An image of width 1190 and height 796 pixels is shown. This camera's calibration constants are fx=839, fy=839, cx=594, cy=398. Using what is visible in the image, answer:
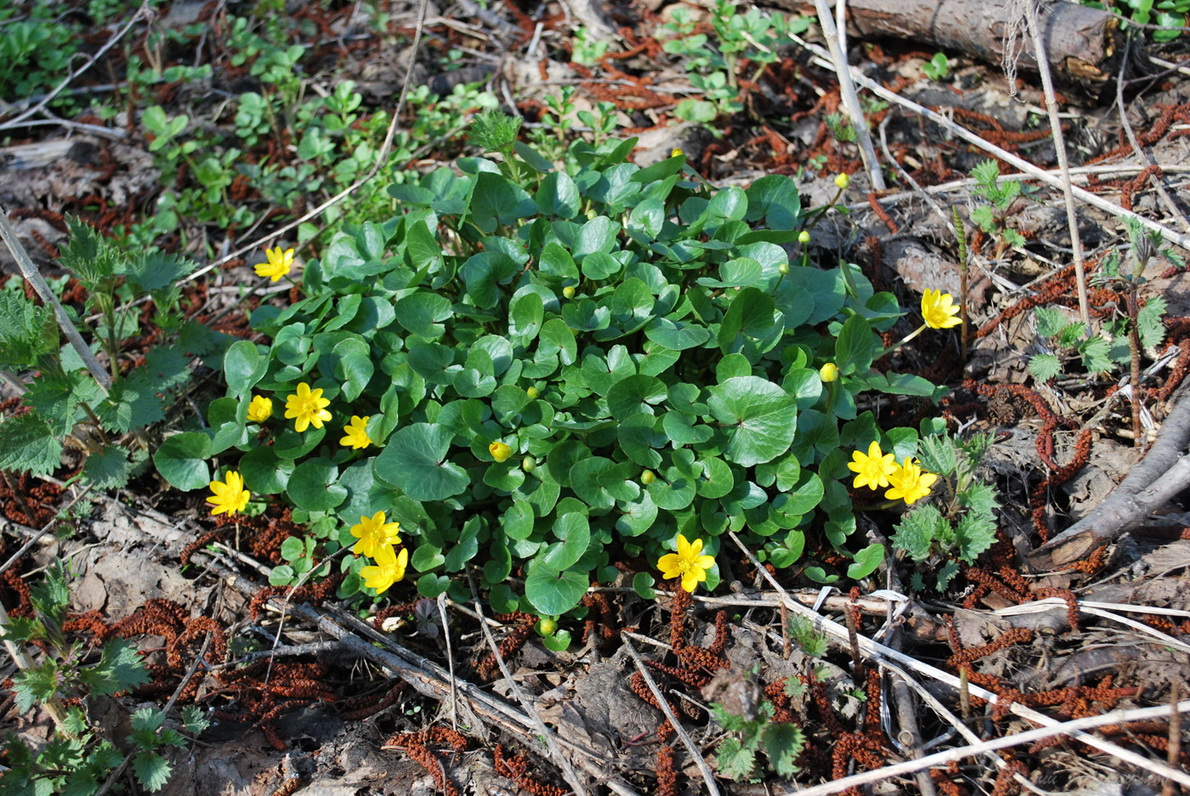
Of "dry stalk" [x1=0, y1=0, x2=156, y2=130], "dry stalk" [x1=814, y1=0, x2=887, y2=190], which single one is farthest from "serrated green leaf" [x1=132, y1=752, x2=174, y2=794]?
"dry stalk" [x1=0, y1=0, x2=156, y2=130]

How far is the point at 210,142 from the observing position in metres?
4.64

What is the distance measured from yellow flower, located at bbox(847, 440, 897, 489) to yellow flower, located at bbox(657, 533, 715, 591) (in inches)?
20.8

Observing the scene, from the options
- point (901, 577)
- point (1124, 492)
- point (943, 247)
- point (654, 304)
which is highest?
point (654, 304)

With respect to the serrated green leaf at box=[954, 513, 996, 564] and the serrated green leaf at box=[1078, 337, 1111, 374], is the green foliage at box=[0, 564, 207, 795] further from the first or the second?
the serrated green leaf at box=[1078, 337, 1111, 374]

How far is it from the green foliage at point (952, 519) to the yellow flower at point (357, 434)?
5.61ft

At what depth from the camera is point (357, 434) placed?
279cm

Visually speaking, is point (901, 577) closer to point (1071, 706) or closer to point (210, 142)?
point (1071, 706)

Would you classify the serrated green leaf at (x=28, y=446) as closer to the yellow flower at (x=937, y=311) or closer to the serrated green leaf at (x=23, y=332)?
the serrated green leaf at (x=23, y=332)

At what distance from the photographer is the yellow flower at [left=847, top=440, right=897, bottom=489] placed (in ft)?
8.46

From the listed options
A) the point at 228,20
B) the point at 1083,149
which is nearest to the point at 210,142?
the point at 228,20

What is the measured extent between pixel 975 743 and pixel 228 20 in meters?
5.66

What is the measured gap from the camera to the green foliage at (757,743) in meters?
2.09

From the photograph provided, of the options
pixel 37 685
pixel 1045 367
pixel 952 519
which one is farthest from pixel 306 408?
pixel 1045 367

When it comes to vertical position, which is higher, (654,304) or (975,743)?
(654,304)
